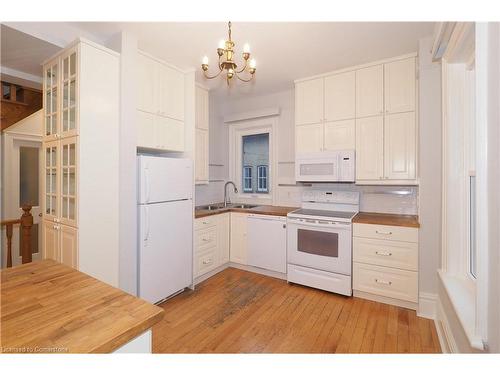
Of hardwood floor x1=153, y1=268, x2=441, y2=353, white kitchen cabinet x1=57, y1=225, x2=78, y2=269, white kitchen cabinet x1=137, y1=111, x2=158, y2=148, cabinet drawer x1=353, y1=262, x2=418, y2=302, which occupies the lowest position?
hardwood floor x1=153, y1=268, x2=441, y2=353

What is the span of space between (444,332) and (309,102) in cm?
269

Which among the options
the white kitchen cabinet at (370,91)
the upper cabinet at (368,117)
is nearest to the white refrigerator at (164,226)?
A: the upper cabinet at (368,117)

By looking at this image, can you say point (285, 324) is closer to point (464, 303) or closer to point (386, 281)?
point (386, 281)

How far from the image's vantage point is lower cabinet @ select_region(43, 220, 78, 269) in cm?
206

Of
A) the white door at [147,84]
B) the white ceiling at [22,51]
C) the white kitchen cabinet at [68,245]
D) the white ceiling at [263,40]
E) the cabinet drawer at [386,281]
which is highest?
the white ceiling at [263,40]

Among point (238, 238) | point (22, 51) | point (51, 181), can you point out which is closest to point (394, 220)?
point (238, 238)

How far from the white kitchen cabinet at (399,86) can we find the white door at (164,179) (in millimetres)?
2349

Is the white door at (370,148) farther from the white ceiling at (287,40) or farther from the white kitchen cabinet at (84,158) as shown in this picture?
the white kitchen cabinet at (84,158)

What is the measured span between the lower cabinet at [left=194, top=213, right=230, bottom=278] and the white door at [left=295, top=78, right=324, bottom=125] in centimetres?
170

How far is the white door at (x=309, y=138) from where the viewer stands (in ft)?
10.4

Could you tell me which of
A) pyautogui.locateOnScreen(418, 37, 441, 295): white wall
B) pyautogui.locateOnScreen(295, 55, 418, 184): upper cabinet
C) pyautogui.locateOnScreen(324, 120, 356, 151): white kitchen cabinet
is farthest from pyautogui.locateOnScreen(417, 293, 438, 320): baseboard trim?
pyautogui.locateOnScreen(324, 120, 356, 151): white kitchen cabinet

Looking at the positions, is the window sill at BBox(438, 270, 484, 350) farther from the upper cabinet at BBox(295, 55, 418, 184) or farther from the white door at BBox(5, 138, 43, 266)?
the white door at BBox(5, 138, 43, 266)

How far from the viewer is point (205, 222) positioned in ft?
10.3
